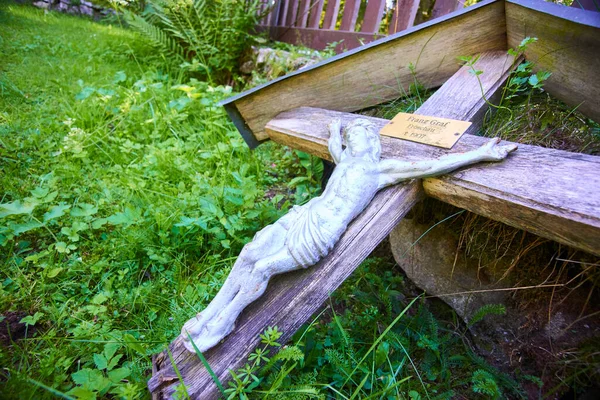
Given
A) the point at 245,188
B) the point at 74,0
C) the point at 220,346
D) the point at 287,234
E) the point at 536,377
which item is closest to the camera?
the point at 220,346

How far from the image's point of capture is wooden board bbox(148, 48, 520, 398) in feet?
4.03

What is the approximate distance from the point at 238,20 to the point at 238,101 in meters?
2.65

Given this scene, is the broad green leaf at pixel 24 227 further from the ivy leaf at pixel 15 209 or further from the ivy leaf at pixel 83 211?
A: the ivy leaf at pixel 83 211

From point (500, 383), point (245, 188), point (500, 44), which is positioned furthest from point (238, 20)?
point (500, 383)

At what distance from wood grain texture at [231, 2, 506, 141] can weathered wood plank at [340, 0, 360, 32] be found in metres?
2.00

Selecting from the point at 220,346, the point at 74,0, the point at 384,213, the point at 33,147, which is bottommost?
the point at 220,346

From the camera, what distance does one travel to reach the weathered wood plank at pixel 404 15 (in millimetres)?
3279

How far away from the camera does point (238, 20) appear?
4.45 metres

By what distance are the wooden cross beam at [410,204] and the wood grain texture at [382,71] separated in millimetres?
799

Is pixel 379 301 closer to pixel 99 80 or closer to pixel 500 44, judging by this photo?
pixel 500 44

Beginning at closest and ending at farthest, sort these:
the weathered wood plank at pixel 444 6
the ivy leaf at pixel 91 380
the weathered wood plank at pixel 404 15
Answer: the ivy leaf at pixel 91 380 → the weathered wood plank at pixel 444 6 → the weathered wood plank at pixel 404 15

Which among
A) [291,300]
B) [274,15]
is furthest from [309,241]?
[274,15]

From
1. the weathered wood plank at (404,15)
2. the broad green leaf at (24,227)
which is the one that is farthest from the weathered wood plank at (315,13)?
the broad green leaf at (24,227)

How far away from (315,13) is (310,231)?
4.07 m
